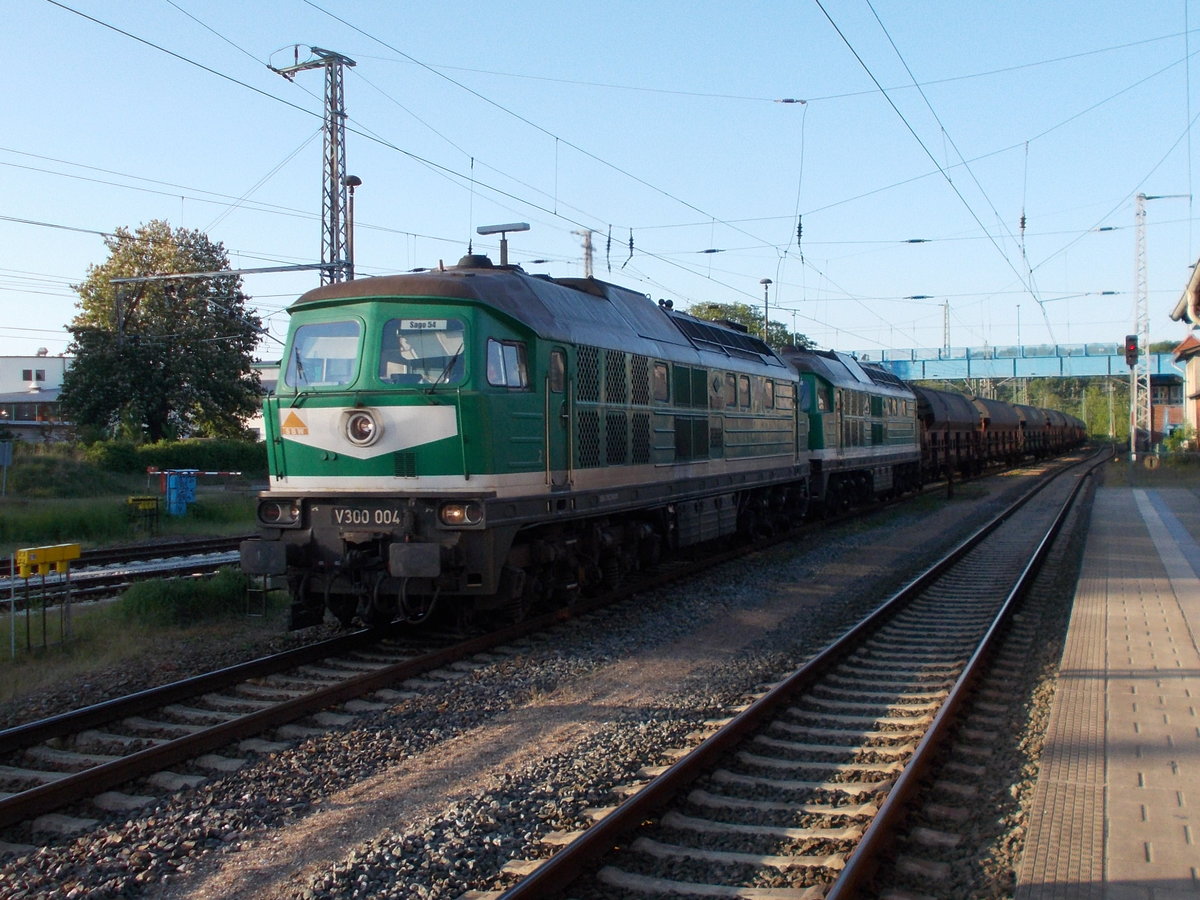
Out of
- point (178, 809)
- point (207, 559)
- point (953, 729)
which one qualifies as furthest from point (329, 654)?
point (207, 559)

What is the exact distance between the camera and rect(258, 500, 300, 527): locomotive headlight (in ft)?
31.6

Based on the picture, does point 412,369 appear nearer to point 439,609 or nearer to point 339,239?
point 439,609

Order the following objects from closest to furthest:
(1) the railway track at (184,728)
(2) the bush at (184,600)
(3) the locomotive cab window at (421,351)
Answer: (1) the railway track at (184,728) → (3) the locomotive cab window at (421,351) → (2) the bush at (184,600)

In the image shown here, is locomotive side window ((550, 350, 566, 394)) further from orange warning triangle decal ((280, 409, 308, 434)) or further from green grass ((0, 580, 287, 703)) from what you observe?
green grass ((0, 580, 287, 703))

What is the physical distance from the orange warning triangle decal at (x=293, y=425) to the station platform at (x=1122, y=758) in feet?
22.6

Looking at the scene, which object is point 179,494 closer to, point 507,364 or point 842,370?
point 842,370

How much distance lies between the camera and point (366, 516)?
9.34 meters

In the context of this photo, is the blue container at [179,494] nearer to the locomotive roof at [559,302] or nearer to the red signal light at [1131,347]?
the locomotive roof at [559,302]

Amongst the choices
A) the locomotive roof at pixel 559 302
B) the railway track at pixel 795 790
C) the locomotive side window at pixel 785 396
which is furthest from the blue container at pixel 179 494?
the railway track at pixel 795 790

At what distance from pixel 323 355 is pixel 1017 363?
230 ft

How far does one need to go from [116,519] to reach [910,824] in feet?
66.6

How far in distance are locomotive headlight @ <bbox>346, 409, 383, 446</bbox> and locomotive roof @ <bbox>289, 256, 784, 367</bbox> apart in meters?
1.13

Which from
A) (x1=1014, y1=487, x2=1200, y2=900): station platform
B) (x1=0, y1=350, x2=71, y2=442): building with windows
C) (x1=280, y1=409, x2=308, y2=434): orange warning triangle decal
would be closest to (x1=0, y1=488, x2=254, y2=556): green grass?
(x1=280, y1=409, x2=308, y2=434): orange warning triangle decal

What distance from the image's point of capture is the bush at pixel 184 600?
11.0 m
